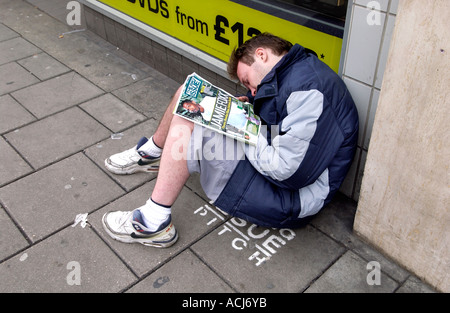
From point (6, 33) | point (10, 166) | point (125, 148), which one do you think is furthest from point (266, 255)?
point (6, 33)

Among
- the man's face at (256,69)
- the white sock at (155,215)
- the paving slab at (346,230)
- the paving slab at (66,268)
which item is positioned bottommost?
the paving slab at (66,268)

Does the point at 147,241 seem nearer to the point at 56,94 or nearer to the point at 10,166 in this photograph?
the point at 10,166

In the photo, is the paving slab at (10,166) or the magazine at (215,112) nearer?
the magazine at (215,112)

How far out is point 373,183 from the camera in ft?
7.59

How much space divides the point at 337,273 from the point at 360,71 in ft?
3.65

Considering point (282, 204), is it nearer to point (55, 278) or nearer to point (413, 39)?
point (413, 39)

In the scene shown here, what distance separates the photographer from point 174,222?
109 inches

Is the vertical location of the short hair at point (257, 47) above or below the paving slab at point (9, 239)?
above

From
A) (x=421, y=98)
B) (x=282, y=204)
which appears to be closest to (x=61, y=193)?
(x=282, y=204)

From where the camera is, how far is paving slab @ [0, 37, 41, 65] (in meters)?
4.70

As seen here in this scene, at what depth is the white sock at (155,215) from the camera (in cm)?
252

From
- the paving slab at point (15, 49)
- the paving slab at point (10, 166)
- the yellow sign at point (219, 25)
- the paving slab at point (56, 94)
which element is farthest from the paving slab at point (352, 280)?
the paving slab at point (15, 49)

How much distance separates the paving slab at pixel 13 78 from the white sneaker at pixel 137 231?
222 centimetres

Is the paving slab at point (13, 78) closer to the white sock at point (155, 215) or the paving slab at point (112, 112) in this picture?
the paving slab at point (112, 112)
